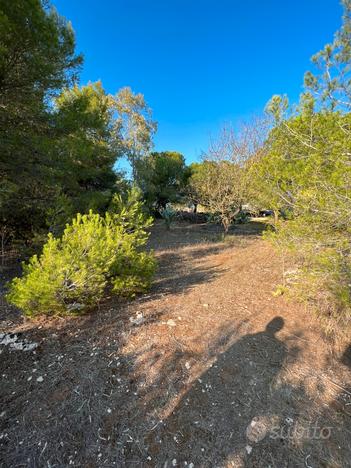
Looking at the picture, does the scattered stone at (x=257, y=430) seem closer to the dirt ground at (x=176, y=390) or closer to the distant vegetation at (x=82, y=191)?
the dirt ground at (x=176, y=390)

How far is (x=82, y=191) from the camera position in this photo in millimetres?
7000

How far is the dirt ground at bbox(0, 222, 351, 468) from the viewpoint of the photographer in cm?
163

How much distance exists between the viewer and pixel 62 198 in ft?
15.8

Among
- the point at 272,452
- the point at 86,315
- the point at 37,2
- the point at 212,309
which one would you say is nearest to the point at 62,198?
the point at 86,315

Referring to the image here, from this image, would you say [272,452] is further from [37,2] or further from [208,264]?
[37,2]

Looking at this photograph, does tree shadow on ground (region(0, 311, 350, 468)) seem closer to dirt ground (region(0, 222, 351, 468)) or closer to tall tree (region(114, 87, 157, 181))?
dirt ground (region(0, 222, 351, 468))

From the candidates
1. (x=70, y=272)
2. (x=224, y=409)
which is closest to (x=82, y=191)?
(x=70, y=272)

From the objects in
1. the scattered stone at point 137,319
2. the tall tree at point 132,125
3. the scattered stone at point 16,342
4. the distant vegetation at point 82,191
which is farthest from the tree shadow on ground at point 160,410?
the tall tree at point 132,125

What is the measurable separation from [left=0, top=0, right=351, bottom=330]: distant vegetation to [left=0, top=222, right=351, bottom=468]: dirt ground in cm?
60

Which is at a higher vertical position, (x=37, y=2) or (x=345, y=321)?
(x=37, y=2)

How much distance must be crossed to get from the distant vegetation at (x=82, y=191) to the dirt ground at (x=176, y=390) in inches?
23.7

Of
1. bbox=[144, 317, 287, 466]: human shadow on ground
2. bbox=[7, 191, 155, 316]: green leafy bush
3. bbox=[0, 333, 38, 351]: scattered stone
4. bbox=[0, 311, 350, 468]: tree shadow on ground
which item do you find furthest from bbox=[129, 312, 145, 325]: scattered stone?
bbox=[0, 333, 38, 351]: scattered stone

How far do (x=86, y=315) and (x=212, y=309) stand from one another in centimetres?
193

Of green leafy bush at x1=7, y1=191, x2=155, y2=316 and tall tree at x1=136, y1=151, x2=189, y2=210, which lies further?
tall tree at x1=136, y1=151, x2=189, y2=210
